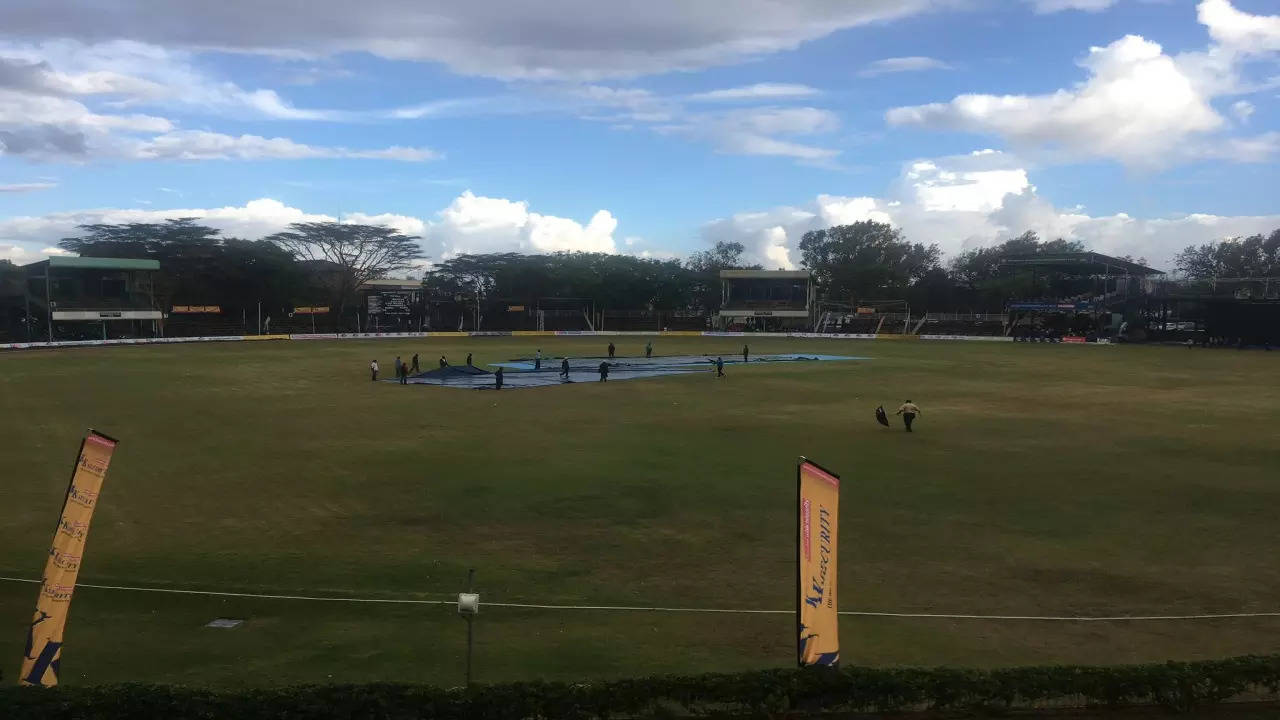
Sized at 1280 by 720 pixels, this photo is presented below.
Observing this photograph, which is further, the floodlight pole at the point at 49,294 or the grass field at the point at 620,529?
the floodlight pole at the point at 49,294

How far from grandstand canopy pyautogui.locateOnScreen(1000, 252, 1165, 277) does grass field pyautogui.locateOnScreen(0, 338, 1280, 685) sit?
70.4 metres

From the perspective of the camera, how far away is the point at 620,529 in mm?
16266

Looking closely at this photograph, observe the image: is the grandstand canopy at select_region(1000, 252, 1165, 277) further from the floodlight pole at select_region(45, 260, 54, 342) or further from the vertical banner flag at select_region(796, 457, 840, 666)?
the floodlight pole at select_region(45, 260, 54, 342)

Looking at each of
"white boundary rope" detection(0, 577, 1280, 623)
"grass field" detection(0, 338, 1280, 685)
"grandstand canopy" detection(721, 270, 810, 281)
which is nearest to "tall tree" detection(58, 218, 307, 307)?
"grandstand canopy" detection(721, 270, 810, 281)

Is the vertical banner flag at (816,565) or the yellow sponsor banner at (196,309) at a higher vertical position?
the yellow sponsor banner at (196,309)

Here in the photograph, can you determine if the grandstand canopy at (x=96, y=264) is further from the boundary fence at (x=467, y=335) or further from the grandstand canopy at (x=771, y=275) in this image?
the grandstand canopy at (x=771, y=275)

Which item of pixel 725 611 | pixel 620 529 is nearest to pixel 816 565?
pixel 725 611

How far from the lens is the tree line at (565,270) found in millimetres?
107625

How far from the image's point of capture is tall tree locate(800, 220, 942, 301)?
420 feet

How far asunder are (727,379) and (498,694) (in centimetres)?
3965

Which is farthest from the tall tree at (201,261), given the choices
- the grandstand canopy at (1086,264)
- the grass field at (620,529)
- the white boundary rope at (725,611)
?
the white boundary rope at (725,611)

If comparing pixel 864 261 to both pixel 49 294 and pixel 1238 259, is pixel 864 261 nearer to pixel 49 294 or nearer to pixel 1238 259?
pixel 1238 259

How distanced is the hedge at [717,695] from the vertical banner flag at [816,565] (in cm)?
28

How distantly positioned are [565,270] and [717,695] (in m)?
120
